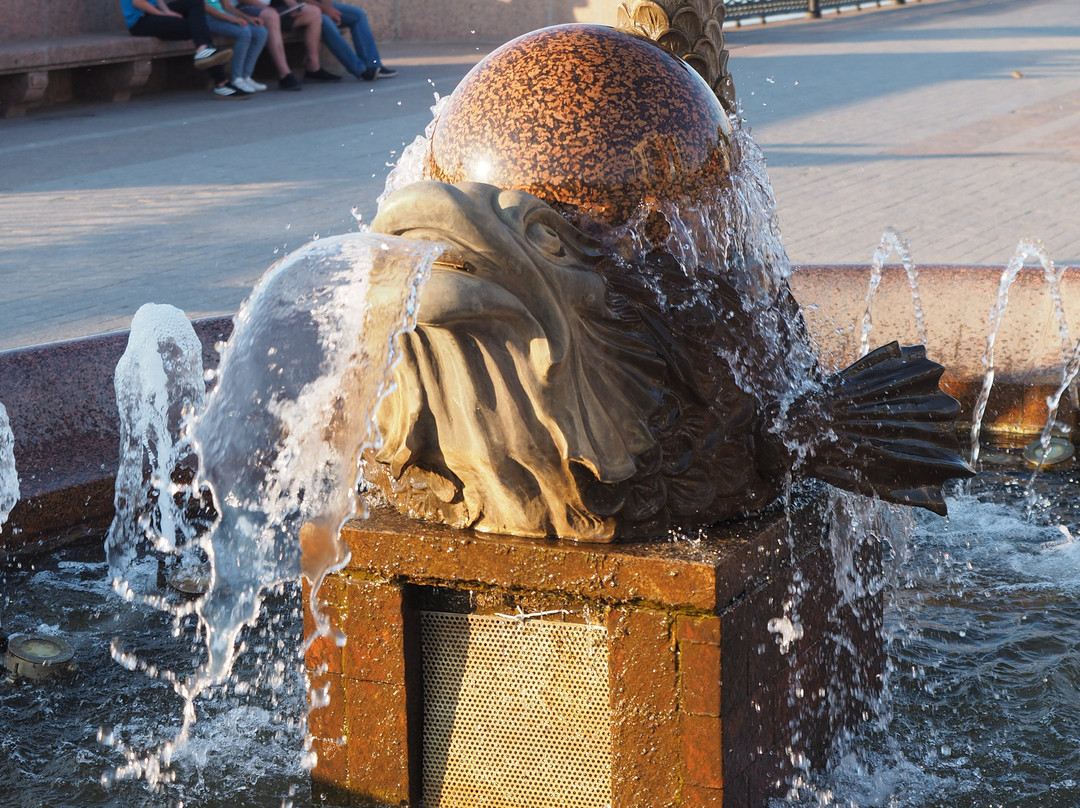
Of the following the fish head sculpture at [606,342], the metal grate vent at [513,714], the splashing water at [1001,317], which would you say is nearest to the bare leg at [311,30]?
the splashing water at [1001,317]

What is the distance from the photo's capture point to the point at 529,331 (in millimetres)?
2449

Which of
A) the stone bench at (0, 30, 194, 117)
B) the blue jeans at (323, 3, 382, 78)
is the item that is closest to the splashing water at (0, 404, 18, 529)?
the stone bench at (0, 30, 194, 117)

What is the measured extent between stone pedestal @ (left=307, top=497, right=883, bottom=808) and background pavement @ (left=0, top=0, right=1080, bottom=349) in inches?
132

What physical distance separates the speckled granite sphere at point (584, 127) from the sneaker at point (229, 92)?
9.62 meters

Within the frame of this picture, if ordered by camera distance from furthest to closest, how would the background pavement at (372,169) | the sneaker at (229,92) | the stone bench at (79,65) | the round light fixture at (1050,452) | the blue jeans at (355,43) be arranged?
the blue jeans at (355,43)
the sneaker at (229,92)
the stone bench at (79,65)
the background pavement at (372,169)
the round light fixture at (1050,452)

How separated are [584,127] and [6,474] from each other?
2.27 meters

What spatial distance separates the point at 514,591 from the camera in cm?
265

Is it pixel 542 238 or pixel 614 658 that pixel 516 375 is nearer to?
pixel 542 238

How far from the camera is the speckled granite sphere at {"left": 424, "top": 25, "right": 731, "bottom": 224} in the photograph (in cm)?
272

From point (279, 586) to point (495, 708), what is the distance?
4.52ft

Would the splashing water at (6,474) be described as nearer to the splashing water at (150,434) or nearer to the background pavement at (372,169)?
the splashing water at (150,434)

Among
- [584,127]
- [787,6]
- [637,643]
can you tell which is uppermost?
[584,127]

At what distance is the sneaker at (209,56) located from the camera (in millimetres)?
11445

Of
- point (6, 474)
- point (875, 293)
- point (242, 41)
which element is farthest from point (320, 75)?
point (6, 474)
